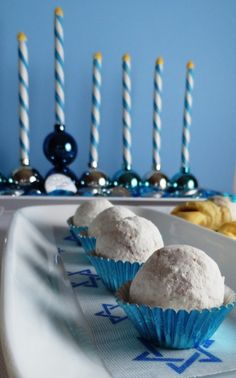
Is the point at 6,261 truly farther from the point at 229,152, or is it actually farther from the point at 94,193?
the point at 229,152

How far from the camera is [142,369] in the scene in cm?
33

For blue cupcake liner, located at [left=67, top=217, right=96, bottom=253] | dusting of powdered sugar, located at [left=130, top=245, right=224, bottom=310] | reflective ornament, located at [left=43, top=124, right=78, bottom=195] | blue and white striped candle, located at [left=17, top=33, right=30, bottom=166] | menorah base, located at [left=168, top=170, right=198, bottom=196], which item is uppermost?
blue and white striped candle, located at [left=17, top=33, right=30, bottom=166]

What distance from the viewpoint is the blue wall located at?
66.9 inches

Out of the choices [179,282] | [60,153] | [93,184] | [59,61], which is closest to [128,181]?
[93,184]

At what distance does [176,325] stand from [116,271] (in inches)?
6.6

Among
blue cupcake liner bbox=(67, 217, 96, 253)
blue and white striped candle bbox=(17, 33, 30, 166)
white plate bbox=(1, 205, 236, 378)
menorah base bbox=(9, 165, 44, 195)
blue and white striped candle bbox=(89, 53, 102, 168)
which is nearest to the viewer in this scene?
white plate bbox=(1, 205, 236, 378)

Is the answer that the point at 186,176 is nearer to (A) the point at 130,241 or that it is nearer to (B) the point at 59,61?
(B) the point at 59,61

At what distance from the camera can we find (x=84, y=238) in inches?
27.0

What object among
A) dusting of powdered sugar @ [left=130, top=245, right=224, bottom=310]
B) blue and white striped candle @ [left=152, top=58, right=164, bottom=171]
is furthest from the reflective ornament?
dusting of powdered sugar @ [left=130, top=245, right=224, bottom=310]

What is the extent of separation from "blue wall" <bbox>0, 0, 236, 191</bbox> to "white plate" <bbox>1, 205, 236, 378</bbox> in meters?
1.05

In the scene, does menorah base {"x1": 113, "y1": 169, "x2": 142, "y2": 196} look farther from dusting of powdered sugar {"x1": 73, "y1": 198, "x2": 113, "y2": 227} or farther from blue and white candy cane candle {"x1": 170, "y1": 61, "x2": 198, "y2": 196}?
dusting of powdered sugar {"x1": 73, "y1": 198, "x2": 113, "y2": 227}

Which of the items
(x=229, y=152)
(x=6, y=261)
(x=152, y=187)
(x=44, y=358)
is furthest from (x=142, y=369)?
(x=229, y=152)

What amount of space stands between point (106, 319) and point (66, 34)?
58.6 inches

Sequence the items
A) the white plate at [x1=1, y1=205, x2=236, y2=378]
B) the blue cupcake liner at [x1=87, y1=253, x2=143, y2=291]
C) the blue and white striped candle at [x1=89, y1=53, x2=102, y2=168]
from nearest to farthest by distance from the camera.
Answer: the white plate at [x1=1, y1=205, x2=236, y2=378] < the blue cupcake liner at [x1=87, y1=253, x2=143, y2=291] < the blue and white striped candle at [x1=89, y1=53, x2=102, y2=168]
